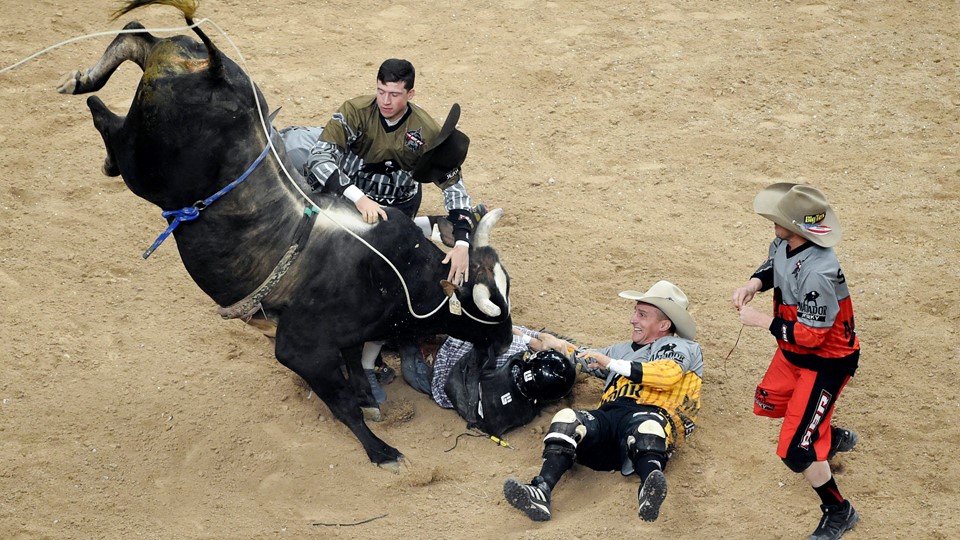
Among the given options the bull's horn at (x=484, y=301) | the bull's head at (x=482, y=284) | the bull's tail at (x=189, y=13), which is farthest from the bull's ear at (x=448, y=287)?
the bull's tail at (x=189, y=13)

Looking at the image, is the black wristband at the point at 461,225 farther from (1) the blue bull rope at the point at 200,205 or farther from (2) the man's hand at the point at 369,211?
(1) the blue bull rope at the point at 200,205

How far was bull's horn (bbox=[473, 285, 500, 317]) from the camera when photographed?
5.85m

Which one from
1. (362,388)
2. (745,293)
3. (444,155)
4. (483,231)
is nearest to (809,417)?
(745,293)

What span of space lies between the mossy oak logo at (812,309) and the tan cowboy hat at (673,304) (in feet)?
3.38

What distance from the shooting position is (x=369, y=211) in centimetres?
585

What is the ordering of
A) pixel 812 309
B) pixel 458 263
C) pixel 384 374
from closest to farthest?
1. pixel 812 309
2. pixel 458 263
3. pixel 384 374

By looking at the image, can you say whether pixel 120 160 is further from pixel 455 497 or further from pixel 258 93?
pixel 455 497

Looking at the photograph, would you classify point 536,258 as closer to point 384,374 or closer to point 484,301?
point 384,374

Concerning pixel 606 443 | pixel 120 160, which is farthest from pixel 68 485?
pixel 606 443

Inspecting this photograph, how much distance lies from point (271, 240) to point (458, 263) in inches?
40.8

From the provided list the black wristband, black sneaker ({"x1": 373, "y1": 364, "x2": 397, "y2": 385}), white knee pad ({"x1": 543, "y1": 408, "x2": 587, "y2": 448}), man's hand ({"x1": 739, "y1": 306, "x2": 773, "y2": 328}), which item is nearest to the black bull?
the black wristband

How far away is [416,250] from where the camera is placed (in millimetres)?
6031

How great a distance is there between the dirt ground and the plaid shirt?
145mm

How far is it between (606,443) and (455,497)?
2.84ft
